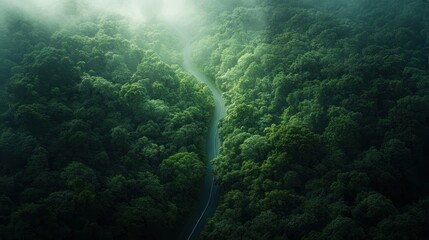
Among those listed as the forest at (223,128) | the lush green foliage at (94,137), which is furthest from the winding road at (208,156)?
the lush green foliage at (94,137)

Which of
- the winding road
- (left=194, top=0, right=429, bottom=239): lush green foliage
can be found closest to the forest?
(left=194, top=0, right=429, bottom=239): lush green foliage

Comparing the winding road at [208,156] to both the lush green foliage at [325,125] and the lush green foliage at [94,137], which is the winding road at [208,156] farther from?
the lush green foliage at [325,125]

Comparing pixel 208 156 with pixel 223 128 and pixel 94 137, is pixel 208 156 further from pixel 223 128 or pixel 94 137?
pixel 94 137

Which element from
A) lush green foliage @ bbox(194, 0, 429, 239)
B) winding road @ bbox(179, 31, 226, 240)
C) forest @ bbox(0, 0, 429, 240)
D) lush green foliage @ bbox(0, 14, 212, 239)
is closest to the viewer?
lush green foliage @ bbox(0, 14, 212, 239)

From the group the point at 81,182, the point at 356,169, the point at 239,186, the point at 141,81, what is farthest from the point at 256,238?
the point at 141,81

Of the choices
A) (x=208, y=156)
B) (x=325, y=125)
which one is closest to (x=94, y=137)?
(x=208, y=156)

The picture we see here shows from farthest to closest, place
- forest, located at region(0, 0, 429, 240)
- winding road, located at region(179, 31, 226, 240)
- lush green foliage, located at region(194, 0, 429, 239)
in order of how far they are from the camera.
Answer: winding road, located at region(179, 31, 226, 240) → lush green foliage, located at region(194, 0, 429, 239) → forest, located at region(0, 0, 429, 240)

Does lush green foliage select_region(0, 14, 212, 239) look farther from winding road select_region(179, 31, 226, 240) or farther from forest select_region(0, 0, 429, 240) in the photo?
winding road select_region(179, 31, 226, 240)
